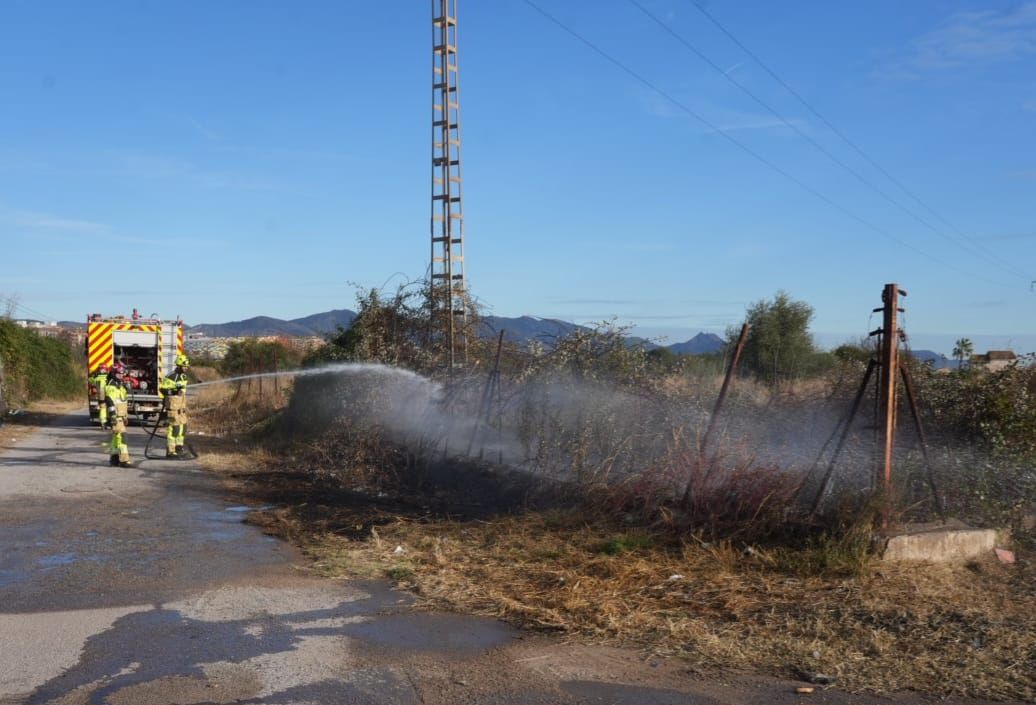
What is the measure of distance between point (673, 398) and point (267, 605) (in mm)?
5457

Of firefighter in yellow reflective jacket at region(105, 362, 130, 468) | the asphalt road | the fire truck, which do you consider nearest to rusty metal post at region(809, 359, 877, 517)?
the asphalt road

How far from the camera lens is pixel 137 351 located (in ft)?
81.3

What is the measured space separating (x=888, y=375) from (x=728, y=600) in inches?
107

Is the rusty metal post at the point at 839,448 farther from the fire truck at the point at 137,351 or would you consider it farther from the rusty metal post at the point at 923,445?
the fire truck at the point at 137,351

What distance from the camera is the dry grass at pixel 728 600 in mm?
5418

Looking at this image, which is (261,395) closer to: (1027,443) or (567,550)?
(567,550)

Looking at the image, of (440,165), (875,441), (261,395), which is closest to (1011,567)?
(875,441)

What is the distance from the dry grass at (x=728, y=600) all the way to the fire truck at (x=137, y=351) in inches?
658

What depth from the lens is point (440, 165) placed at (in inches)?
786

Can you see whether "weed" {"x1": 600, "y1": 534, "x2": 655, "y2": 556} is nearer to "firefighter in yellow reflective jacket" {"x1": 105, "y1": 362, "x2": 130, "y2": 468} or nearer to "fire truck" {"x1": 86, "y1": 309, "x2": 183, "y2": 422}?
"firefighter in yellow reflective jacket" {"x1": 105, "y1": 362, "x2": 130, "y2": 468}

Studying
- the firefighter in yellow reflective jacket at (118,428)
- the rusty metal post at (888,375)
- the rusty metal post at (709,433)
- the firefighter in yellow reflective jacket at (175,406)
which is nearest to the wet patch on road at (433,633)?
the rusty metal post at (709,433)

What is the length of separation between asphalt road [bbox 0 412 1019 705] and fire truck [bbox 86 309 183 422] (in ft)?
50.4

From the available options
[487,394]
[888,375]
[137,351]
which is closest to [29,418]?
[137,351]

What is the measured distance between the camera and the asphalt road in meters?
4.98
